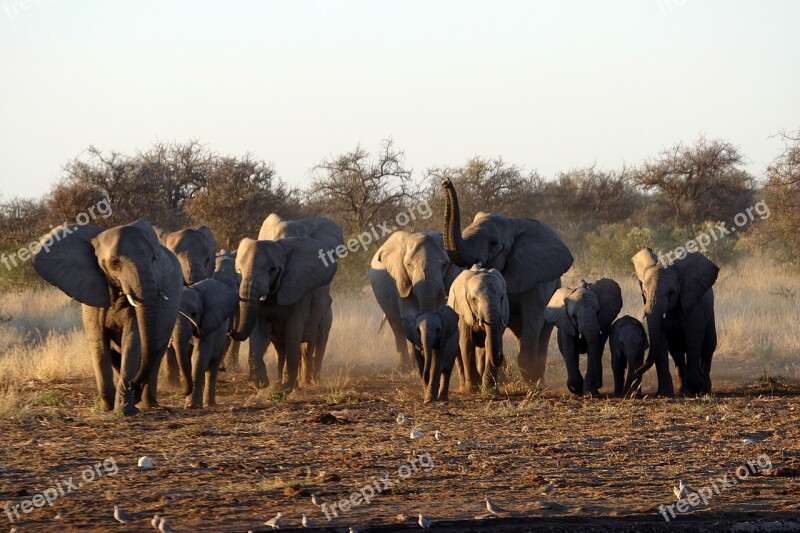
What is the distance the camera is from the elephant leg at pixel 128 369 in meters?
11.4

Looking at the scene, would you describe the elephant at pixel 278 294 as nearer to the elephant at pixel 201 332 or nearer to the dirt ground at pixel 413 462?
the elephant at pixel 201 332

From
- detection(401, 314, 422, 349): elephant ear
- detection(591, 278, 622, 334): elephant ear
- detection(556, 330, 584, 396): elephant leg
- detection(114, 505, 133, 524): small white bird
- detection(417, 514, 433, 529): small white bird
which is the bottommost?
detection(417, 514, 433, 529): small white bird

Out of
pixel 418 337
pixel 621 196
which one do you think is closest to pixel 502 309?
pixel 418 337

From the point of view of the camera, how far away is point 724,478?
8320mm

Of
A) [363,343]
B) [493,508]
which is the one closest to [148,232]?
[493,508]

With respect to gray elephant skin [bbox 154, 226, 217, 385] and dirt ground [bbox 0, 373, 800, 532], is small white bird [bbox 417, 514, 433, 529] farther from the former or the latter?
gray elephant skin [bbox 154, 226, 217, 385]

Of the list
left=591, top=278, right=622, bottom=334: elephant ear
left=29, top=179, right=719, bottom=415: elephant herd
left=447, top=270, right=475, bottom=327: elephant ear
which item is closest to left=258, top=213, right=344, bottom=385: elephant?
left=29, top=179, right=719, bottom=415: elephant herd

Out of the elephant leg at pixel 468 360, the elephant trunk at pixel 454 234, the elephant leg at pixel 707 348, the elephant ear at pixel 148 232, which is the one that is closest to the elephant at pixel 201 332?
the elephant ear at pixel 148 232

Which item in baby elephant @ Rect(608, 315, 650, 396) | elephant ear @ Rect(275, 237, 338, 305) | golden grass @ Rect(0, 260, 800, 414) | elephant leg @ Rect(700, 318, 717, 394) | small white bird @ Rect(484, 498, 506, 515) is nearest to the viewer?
small white bird @ Rect(484, 498, 506, 515)

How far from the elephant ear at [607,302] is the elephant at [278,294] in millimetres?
3243

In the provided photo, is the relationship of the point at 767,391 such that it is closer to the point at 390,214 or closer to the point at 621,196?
the point at 390,214

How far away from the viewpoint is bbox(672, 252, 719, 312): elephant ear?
1360 centimetres

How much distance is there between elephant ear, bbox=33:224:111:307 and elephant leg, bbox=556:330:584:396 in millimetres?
4923

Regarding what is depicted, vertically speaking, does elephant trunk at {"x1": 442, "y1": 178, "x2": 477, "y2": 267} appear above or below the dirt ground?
above
